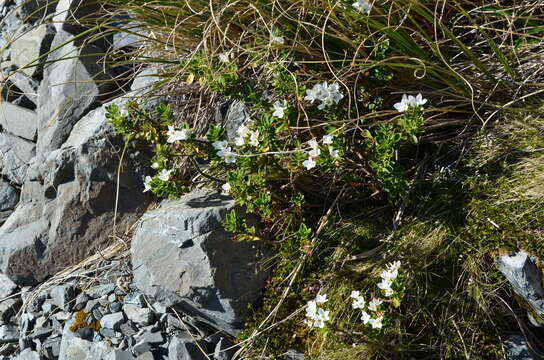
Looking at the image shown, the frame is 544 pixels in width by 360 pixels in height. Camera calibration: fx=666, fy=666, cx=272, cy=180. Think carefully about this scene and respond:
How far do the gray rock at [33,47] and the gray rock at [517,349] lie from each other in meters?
3.49

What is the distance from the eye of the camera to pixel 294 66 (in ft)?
10.5

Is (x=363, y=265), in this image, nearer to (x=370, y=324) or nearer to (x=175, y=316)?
(x=370, y=324)

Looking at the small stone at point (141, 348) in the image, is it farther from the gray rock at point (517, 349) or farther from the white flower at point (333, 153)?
the gray rock at point (517, 349)

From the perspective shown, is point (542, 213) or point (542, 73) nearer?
point (542, 213)

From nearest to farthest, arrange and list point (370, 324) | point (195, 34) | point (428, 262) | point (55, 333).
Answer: point (370, 324) → point (428, 262) → point (55, 333) → point (195, 34)

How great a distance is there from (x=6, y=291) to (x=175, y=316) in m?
1.19

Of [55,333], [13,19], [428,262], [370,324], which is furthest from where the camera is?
[13,19]

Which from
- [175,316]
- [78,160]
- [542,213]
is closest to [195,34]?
[78,160]

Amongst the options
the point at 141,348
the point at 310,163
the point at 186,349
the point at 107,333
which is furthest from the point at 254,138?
the point at 107,333

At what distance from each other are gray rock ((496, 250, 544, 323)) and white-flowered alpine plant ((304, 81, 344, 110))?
36.4 inches

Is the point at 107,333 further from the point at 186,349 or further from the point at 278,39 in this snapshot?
the point at 278,39

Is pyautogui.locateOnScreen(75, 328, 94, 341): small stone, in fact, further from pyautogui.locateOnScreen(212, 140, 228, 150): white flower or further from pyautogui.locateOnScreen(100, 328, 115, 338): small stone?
pyautogui.locateOnScreen(212, 140, 228, 150): white flower

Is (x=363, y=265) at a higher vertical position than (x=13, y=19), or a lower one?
lower

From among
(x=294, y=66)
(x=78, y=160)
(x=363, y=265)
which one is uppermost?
(x=294, y=66)
